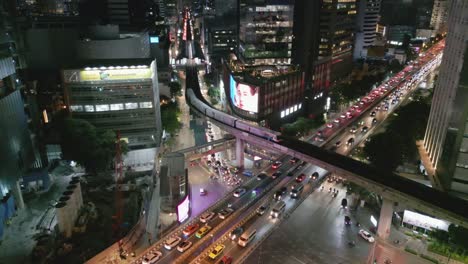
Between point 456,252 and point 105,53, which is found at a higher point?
point 105,53

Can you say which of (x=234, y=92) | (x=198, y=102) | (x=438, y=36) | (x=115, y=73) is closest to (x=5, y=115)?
(x=115, y=73)

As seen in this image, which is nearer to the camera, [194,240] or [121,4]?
[194,240]

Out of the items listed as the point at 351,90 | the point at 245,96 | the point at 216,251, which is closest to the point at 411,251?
the point at 216,251

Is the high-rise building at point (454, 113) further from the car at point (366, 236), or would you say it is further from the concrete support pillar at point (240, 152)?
the concrete support pillar at point (240, 152)

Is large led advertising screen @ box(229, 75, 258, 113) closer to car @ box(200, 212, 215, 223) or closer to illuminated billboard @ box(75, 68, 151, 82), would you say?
illuminated billboard @ box(75, 68, 151, 82)

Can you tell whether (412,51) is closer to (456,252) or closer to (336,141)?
(336,141)

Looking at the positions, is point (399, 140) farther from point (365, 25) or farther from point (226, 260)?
point (365, 25)

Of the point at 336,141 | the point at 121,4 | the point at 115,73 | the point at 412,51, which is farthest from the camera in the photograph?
the point at 412,51

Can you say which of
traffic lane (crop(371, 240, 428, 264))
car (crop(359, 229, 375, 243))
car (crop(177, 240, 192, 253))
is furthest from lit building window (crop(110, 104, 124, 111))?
traffic lane (crop(371, 240, 428, 264))
